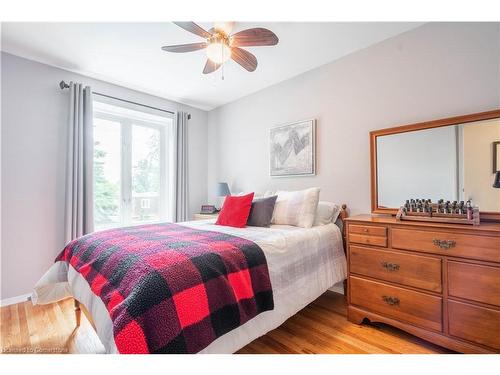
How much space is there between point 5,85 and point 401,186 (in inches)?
154

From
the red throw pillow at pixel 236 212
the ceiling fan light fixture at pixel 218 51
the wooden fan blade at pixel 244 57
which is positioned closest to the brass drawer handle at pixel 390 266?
the red throw pillow at pixel 236 212

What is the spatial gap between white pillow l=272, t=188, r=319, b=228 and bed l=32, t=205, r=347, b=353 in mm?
98

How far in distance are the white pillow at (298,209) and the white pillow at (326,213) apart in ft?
0.44

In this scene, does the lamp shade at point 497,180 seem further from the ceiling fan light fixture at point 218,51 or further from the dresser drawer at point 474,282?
the ceiling fan light fixture at point 218,51

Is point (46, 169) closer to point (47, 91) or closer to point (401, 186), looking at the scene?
point (47, 91)

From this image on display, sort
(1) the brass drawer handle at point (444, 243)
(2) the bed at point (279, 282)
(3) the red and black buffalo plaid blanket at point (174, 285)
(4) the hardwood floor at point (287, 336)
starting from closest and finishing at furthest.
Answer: (3) the red and black buffalo plaid blanket at point (174, 285), (2) the bed at point (279, 282), (1) the brass drawer handle at point (444, 243), (4) the hardwood floor at point (287, 336)

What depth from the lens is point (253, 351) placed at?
1.56 meters

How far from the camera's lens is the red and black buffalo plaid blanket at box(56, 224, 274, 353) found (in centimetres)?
96

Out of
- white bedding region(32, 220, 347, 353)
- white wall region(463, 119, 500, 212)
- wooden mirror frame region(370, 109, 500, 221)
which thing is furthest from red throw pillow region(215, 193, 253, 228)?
white wall region(463, 119, 500, 212)

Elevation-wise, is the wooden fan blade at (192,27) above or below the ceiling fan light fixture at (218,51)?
above

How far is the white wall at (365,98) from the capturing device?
179cm
